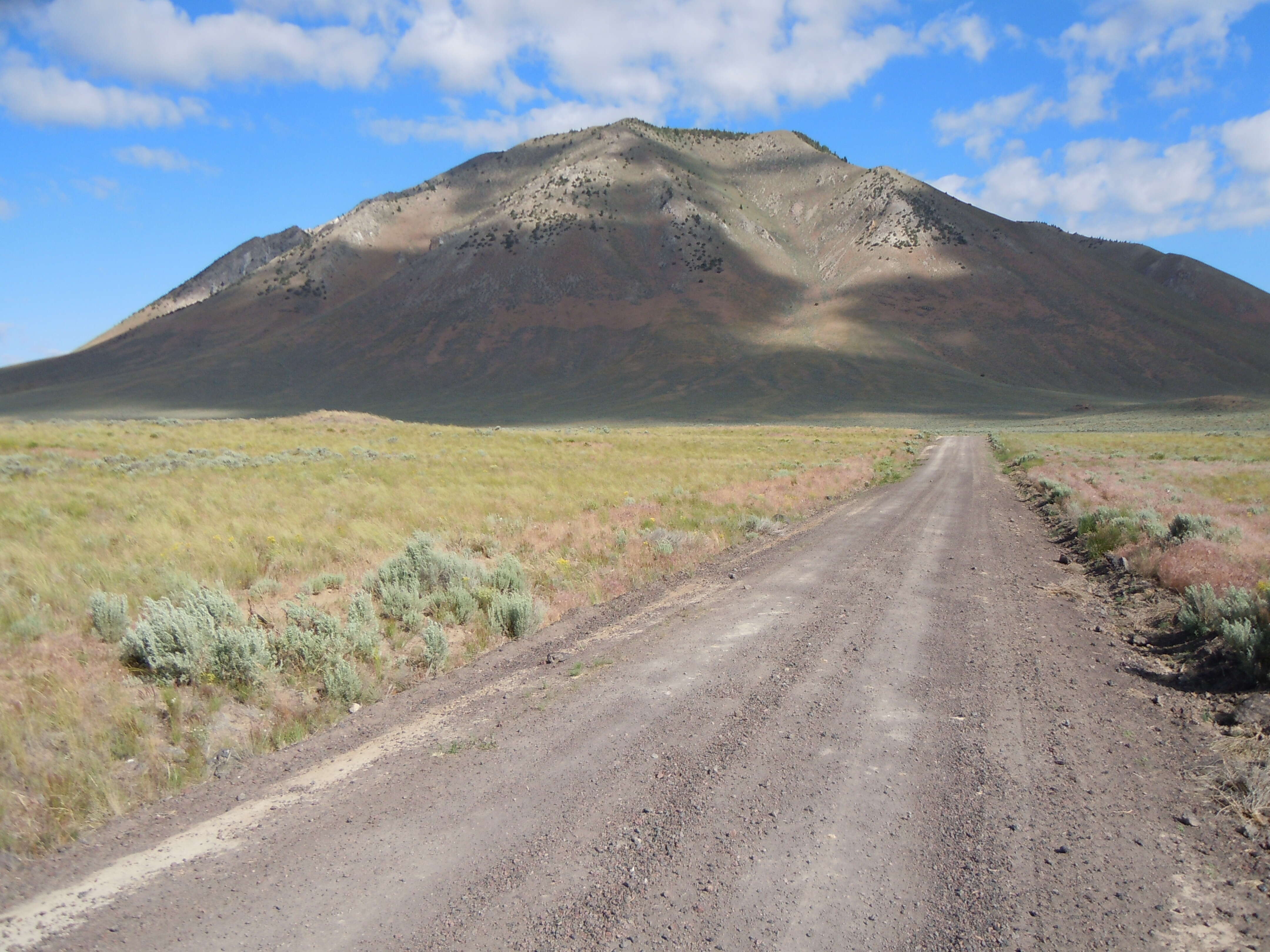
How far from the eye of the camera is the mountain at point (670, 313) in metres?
104

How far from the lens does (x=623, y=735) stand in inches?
212

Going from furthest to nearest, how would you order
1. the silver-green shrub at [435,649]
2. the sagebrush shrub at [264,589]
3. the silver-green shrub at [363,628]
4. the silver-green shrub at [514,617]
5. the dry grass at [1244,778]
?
the sagebrush shrub at [264,589] < the silver-green shrub at [514,617] < the silver-green shrub at [435,649] < the silver-green shrub at [363,628] < the dry grass at [1244,778]

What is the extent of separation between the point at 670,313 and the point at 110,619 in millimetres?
119977

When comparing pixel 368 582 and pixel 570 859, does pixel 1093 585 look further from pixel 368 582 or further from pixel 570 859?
pixel 368 582

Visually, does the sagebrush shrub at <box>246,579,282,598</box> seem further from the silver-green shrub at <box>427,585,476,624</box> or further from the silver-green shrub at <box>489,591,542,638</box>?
the silver-green shrub at <box>489,591,542,638</box>

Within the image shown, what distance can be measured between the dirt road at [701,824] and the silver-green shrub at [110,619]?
3285 millimetres

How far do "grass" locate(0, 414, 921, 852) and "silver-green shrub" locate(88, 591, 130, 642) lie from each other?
0.02 meters

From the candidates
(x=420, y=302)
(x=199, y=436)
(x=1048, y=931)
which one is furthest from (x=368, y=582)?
(x=420, y=302)

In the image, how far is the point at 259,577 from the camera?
9703mm

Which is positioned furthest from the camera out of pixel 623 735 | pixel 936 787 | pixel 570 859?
pixel 623 735

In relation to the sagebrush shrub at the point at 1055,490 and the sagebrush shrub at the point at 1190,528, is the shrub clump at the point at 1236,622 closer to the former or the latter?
the sagebrush shrub at the point at 1190,528

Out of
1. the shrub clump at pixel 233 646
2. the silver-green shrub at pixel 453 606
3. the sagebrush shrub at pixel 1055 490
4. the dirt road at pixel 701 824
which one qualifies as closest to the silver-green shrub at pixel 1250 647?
the dirt road at pixel 701 824

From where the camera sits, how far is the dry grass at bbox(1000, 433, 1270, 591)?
31.8 feet

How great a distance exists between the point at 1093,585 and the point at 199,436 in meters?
38.8
